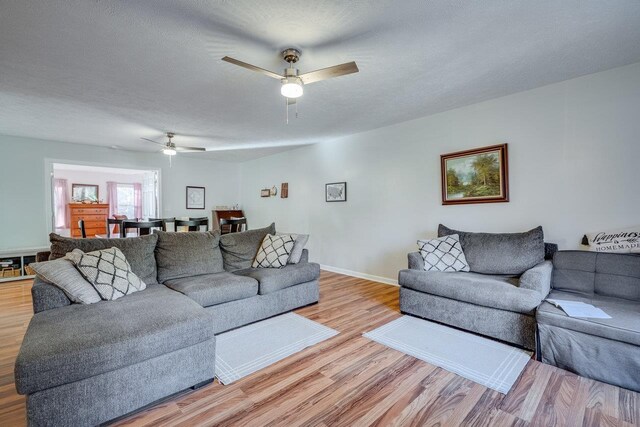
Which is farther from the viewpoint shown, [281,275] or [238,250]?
[238,250]

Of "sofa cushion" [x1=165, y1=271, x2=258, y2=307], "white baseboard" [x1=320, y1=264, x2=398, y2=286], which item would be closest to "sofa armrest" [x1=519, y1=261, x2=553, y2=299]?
"white baseboard" [x1=320, y1=264, x2=398, y2=286]

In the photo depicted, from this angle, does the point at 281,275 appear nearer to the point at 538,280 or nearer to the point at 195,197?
the point at 538,280

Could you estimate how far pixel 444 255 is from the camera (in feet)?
10.1

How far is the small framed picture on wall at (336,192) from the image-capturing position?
4.87m

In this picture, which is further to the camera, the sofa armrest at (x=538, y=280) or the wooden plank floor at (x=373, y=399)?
the sofa armrest at (x=538, y=280)

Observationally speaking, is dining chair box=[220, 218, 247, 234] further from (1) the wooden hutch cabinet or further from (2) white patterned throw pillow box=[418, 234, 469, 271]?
(1) the wooden hutch cabinet

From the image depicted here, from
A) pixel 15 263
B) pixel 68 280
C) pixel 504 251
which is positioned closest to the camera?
pixel 68 280

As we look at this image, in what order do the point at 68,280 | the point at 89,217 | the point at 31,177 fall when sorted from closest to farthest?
the point at 68,280 < the point at 31,177 < the point at 89,217

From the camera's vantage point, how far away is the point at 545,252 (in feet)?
9.32

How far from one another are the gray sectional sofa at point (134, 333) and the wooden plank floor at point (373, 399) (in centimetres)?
20

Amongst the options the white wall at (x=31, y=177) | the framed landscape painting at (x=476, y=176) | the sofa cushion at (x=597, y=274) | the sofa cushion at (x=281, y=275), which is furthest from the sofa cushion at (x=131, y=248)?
the sofa cushion at (x=597, y=274)

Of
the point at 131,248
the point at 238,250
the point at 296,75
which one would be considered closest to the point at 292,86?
the point at 296,75

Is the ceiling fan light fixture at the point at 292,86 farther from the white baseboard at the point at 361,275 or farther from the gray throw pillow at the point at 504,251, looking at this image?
the white baseboard at the point at 361,275

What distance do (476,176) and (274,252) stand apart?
2.65 meters
